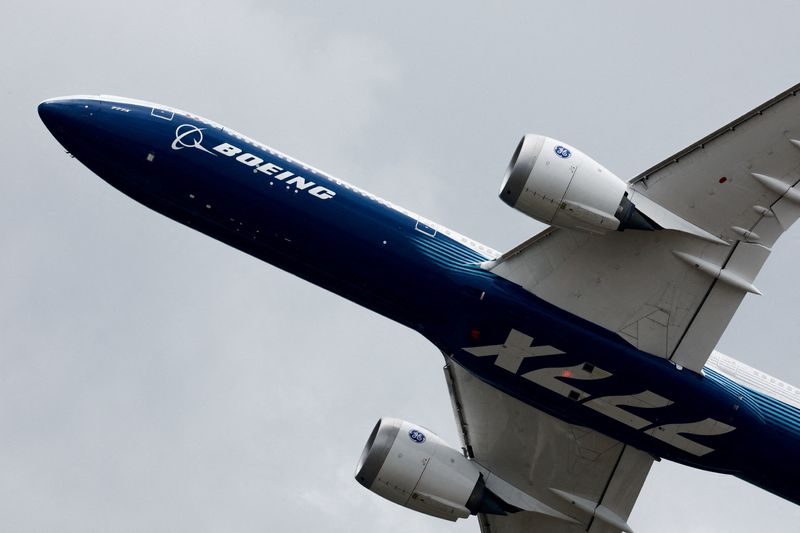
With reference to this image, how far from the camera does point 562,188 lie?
108 ft

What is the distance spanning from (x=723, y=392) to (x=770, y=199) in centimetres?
594

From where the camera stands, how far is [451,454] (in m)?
38.6

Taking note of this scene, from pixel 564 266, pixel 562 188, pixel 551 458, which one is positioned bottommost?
pixel 551 458

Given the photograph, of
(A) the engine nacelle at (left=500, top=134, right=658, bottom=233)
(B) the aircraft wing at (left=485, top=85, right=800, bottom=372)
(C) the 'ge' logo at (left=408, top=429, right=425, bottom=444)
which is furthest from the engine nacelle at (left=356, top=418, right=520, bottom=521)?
(A) the engine nacelle at (left=500, top=134, right=658, bottom=233)

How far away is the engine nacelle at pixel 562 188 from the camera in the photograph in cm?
3288

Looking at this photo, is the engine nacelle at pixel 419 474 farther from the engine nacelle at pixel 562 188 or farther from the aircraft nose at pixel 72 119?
the aircraft nose at pixel 72 119

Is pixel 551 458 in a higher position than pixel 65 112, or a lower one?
lower

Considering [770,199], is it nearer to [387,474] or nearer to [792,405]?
[792,405]

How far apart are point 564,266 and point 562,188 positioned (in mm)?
3583

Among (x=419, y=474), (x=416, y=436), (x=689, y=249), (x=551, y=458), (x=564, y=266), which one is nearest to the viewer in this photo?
(x=689, y=249)

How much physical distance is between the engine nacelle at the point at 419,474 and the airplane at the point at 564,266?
10.9ft

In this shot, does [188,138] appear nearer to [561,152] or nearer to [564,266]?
[561,152]

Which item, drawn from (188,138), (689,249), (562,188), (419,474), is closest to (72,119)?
(188,138)

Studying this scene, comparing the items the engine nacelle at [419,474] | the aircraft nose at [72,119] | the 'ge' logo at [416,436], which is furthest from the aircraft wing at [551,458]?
the aircraft nose at [72,119]
